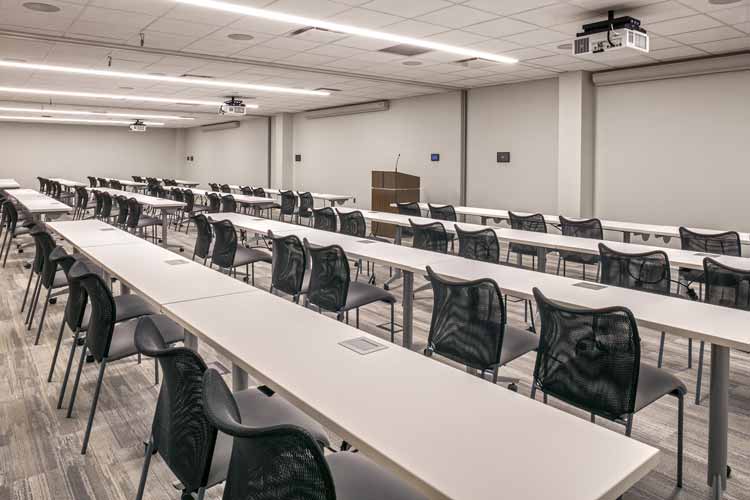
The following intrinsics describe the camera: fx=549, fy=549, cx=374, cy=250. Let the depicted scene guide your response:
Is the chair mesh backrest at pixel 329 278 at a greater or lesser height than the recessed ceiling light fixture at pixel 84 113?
lesser

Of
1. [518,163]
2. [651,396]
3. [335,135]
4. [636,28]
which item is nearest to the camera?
[651,396]

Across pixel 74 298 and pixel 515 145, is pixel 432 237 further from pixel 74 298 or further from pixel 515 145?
pixel 515 145

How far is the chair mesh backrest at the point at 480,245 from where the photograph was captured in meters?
4.93

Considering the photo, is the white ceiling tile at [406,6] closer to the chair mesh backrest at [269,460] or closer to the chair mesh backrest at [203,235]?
the chair mesh backrest at [203,235]

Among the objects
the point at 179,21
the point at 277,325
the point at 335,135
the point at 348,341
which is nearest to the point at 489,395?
the point at 348,341

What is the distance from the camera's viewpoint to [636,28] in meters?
5.52

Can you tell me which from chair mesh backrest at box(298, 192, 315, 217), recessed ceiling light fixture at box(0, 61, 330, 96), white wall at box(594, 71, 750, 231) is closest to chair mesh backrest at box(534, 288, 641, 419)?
white wall at box(594, 71, 750, 231)

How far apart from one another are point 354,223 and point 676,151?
16.8 feet

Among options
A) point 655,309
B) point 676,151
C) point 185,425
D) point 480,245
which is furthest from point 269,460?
point 676,151

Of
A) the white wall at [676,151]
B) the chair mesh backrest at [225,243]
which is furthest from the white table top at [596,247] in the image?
Answer: the white wall at [676,151]

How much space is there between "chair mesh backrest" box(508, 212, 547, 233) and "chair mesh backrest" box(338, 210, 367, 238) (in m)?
1.81

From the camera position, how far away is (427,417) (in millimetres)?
1521

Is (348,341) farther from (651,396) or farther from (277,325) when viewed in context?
(651,396)

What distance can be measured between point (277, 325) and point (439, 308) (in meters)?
0.95
